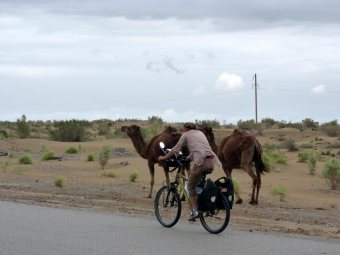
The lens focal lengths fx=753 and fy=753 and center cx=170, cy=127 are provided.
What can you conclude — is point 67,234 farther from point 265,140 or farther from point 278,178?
point 265,140

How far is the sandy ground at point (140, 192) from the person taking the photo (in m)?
18.1

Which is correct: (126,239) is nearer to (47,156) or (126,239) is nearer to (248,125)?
(47,156)

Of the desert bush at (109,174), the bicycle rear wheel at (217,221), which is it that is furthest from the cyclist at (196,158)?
the desert bush at (109,174)

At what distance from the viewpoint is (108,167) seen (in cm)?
3709

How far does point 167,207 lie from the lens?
15367 millimetres

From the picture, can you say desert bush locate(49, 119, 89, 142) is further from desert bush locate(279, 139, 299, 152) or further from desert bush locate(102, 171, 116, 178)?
desert bush locate(102, 171, 116, 178)

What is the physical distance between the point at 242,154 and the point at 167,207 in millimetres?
7424

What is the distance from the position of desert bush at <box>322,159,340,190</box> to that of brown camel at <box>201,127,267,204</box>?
20.6 feet

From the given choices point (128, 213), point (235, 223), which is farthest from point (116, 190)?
point (235, 223)

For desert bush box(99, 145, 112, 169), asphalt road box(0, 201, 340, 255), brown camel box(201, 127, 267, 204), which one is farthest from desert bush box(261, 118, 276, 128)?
asphalt road box(0, 201, 340, 255)

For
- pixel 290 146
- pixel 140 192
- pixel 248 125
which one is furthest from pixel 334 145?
pixel 140 192

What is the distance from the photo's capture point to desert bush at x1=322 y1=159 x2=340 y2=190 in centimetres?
2828

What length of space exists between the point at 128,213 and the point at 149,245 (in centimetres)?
538

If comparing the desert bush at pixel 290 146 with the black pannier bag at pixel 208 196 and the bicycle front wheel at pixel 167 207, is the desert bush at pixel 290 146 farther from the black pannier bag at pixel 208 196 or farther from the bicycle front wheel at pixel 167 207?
the black pannier bag at pixel 208 196
